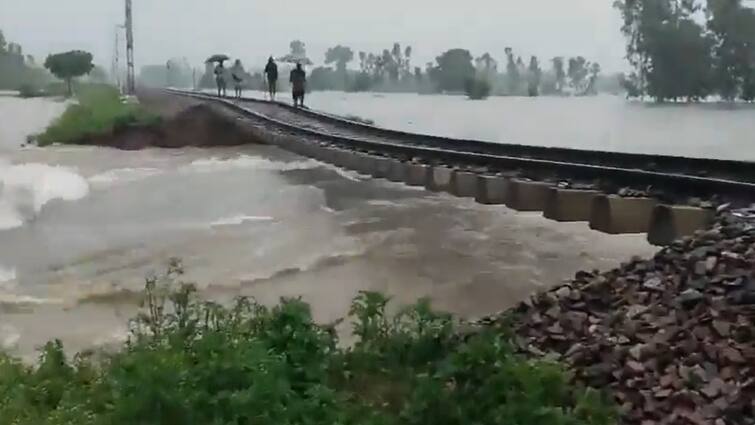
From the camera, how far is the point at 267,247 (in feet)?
40.0

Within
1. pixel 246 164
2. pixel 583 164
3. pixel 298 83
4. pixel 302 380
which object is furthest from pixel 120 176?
pixel 302 380

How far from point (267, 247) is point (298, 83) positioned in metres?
19.2

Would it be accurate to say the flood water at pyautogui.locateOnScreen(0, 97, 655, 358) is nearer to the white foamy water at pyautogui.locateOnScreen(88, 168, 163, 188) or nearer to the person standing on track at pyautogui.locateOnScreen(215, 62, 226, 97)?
the white foamy water at pyautogui.locateOnScreen(88, 168, 163, 188)

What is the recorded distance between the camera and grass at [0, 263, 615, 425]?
14.6 feet

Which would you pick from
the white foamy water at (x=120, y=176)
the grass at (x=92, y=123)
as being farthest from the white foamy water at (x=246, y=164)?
the grass at (x=92, y=123)

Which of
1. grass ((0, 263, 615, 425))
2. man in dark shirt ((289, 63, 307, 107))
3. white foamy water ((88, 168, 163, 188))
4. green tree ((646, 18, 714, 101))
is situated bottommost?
white foamy water ((88, 168, 163, 188))

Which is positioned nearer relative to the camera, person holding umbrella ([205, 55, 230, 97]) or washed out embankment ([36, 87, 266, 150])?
washed out embankment ([36, 87, 266, 150])

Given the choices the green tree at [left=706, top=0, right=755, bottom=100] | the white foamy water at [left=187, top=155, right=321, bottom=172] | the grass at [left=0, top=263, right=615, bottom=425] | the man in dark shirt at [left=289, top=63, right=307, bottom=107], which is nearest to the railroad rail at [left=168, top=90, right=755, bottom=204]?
the white foamy water at [left=187, top=155, right=321, bottom=172]

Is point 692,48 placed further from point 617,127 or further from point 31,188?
point 31,188

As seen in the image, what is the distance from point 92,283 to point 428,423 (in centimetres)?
637

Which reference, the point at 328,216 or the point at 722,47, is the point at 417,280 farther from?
the point at 722,47

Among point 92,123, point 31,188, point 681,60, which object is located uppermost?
point 681,60

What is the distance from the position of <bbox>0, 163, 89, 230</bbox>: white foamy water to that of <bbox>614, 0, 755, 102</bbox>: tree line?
2436cm

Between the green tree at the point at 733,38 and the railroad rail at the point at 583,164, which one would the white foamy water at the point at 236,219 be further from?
the green tree at the point at 733,38
